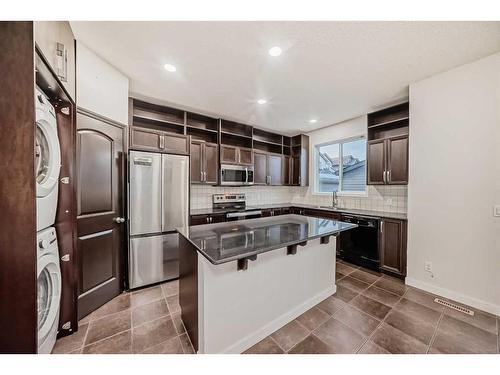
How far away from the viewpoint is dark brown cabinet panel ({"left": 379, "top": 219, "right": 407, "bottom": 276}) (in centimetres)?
271

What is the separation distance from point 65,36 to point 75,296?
2242mm

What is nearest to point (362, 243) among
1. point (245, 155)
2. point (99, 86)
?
point (245, 155)

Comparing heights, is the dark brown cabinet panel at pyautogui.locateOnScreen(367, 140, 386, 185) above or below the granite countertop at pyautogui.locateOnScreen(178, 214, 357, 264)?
above

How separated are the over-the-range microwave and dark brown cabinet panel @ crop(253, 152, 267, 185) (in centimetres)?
20

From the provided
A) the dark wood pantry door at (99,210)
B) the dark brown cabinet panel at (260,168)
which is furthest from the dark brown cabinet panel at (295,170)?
the dark wood pantry door at (99,210)

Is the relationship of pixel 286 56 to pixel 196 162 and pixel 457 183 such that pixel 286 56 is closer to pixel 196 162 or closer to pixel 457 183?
pixel 196 162

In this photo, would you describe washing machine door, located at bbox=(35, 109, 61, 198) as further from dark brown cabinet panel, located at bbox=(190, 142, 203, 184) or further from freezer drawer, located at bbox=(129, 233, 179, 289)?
dark brown cabinet panel, located at bbox=(190, 142, 203, 184)

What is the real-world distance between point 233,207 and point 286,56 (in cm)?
281

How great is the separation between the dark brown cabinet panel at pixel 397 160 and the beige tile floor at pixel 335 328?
156cm

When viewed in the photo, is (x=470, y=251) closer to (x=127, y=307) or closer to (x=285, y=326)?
(x=285, y=326)

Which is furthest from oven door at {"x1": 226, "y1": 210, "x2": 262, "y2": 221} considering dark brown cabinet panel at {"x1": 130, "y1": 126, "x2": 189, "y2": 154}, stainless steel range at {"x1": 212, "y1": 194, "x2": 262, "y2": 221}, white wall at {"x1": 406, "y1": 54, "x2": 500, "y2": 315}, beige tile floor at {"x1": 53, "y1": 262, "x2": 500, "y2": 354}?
white wall at {"x1": 406, "y1": 54, "x2": 500, "y2": 315}

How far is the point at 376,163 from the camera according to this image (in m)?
3.19

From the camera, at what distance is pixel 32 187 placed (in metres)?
1.02
